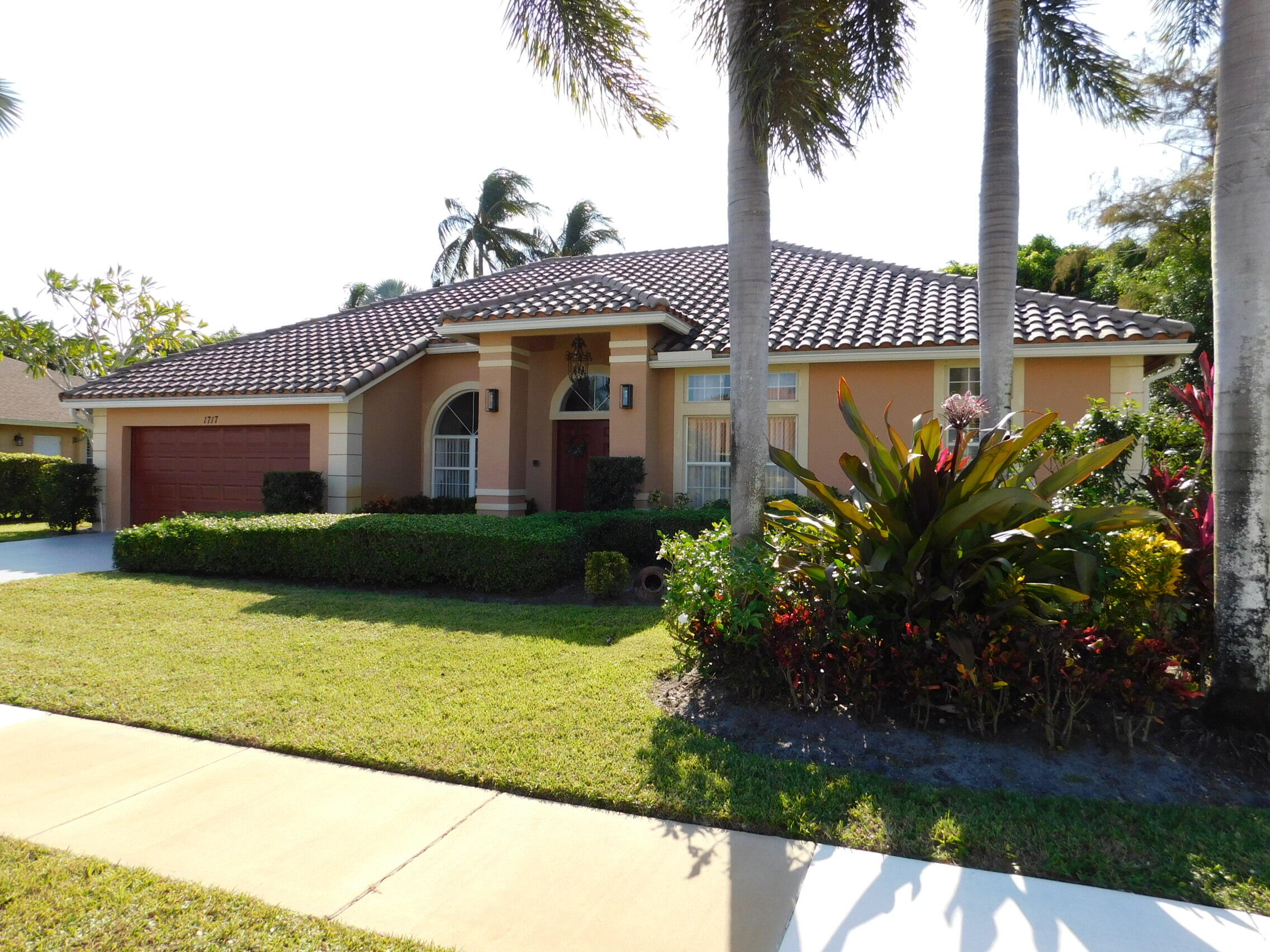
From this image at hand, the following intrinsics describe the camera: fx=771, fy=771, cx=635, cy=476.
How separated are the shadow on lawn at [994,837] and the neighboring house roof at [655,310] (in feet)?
28.3

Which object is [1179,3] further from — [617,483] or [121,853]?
[121,853]

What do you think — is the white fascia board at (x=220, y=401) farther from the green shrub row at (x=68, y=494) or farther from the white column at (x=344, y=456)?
the green shrub row at (x=68, y=494)

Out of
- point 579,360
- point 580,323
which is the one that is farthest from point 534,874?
point 579,360

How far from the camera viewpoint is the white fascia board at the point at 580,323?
1267 centimetres

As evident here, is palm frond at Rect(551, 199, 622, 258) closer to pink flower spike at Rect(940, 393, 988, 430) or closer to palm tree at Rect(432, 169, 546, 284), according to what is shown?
palm tree at Rect(432, 169, 546, 284)

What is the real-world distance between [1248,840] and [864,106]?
7779 millimetres

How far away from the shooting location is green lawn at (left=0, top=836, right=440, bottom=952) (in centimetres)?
298

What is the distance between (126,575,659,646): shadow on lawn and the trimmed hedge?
1.34 feet

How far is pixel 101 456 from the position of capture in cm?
1689

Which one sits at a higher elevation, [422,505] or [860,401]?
[860,401]

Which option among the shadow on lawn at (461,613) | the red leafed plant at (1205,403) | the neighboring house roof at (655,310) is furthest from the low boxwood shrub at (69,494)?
the red leafed plant at (1205,403)

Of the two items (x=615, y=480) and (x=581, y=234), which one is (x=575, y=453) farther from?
(x=581, y=234)

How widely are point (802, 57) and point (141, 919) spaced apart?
7676mm

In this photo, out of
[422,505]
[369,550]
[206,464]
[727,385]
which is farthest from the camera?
[206,464]
